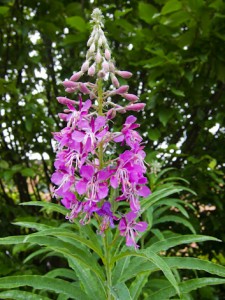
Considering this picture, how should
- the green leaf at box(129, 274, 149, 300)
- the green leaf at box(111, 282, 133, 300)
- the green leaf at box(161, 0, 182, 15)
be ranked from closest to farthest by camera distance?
the green leaf at box(111, 282, 133, 300) < the green leaf at box(129, 274, 149, 300) < the green leaf at box(161, 0, 182, 15)

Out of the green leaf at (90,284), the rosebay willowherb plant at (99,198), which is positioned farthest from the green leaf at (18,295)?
the green leaf at (90,284)

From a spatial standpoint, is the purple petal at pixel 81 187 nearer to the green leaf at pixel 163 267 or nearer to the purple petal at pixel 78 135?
the purple petal at pixel 78 135

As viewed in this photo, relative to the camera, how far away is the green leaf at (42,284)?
68.4 inches

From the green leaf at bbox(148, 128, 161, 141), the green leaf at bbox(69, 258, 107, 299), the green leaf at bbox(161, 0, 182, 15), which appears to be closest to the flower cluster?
the green leaf at bbox(69, 258, 107, 299)

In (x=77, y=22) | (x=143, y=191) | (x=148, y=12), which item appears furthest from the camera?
(x=148, y=12)

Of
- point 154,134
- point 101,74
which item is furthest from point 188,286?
point 154,134

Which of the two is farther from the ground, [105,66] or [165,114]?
[165,114]

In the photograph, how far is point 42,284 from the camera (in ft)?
5.92

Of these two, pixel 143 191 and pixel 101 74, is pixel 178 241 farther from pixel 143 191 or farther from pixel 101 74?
pixel 101 74

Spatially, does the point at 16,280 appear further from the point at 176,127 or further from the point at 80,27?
the point at 176,127

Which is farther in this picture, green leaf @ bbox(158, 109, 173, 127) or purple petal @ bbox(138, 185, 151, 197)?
green leaf @ bbox(158, 109, 173, 127)

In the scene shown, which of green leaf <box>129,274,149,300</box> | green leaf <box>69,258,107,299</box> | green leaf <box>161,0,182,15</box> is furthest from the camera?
green leaf <box>161,0,182,15</box>

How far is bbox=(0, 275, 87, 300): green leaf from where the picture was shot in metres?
1.74

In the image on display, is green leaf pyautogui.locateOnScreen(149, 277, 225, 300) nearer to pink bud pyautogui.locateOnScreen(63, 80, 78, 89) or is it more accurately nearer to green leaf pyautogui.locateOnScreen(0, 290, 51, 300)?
green leaf pyautogui.locateOnScreen(0, 290, 51, 300)
